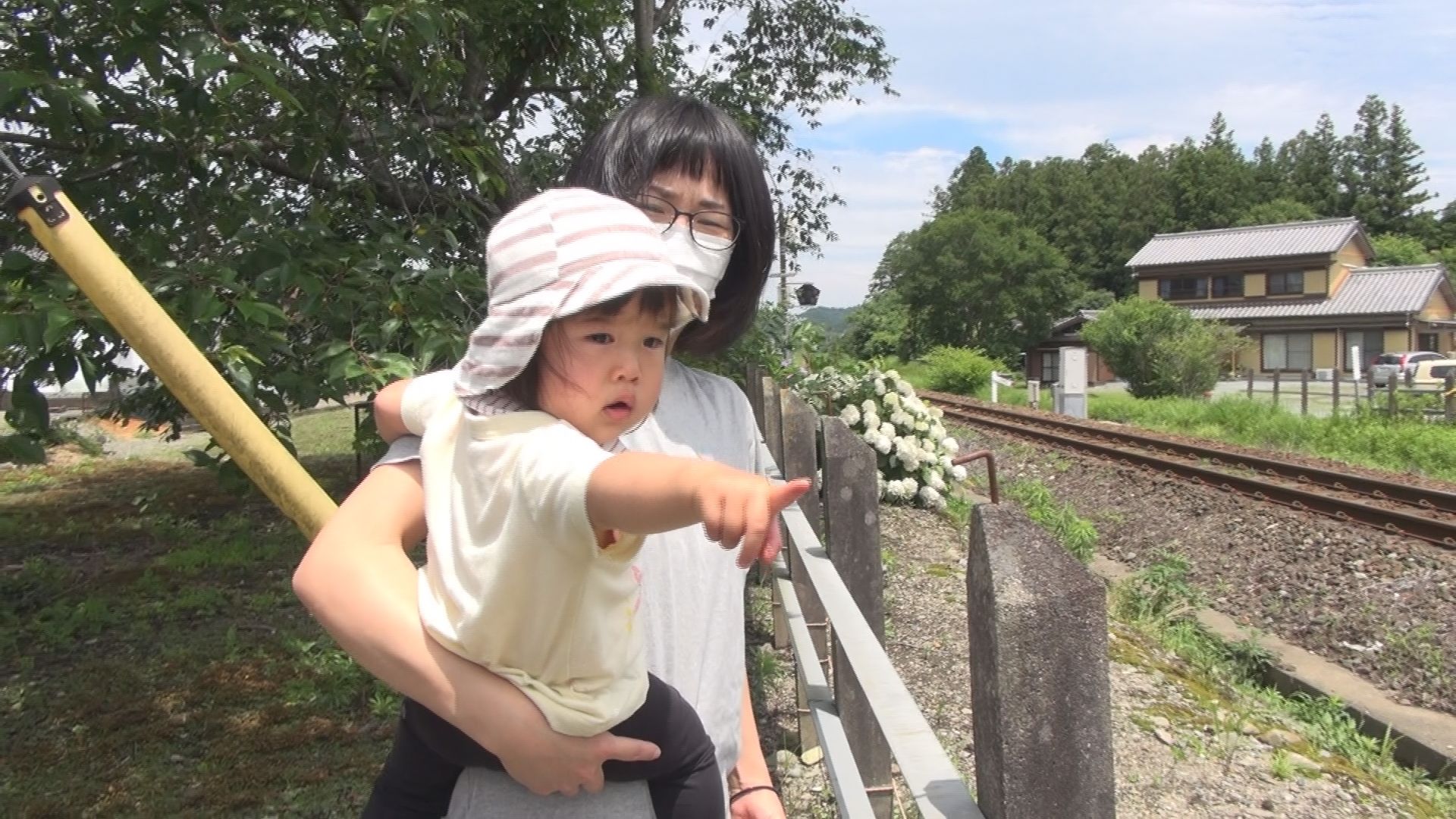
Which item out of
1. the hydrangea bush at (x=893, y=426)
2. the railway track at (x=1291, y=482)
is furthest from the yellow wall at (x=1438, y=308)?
the hydrangea bush at (x=893, y=426)

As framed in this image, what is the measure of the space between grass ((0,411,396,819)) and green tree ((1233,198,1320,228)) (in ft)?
193

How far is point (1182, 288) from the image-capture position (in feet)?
133

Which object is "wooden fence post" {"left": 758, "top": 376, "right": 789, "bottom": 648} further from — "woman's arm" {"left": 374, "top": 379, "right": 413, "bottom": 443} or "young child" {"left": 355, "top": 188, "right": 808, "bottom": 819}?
"young child" {"left": 355, "top": 188, "right": 808, "bottom": 819}

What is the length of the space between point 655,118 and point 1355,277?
4345 cm

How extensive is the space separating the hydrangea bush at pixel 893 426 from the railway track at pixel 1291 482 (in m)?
3.44

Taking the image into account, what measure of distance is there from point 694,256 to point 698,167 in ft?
0.44

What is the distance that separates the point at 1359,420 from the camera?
15320 millimetres

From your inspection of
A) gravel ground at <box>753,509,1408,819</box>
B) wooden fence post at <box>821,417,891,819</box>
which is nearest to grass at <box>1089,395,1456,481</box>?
gravel ground at <box>753,509,1408,819</box>

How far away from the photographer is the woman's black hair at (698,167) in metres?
1.37

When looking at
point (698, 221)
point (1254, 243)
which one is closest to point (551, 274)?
point (698, 221)

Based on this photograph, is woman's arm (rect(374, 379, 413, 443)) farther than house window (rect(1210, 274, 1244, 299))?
No

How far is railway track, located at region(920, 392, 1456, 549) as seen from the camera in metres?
8.27

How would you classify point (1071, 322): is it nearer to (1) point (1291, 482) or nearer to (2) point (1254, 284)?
(2) point (1254, 284)

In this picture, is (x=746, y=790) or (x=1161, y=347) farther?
(x=1161, y=347)
